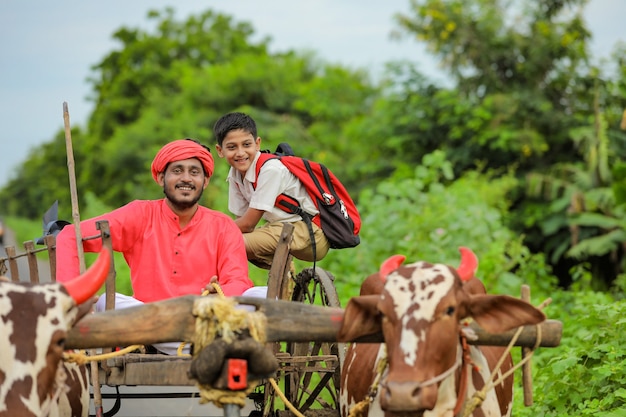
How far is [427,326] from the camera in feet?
12.9

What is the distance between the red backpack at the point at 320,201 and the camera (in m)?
6.27

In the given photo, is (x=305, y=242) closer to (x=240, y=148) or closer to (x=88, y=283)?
(x=240, y=148)

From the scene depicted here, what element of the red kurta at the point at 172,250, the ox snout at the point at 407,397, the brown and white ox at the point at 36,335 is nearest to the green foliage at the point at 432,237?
the red kurta at the point at 172,250

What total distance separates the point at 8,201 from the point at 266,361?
93.9 metres

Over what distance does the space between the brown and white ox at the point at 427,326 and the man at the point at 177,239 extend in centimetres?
143

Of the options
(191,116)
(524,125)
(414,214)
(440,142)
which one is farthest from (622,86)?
(191,116)

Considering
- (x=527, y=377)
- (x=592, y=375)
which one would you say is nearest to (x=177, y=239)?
(x=527, y=377)

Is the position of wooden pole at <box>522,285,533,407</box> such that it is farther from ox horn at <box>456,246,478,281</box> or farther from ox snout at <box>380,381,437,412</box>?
ox snout at <box>380,381,437,412</box>

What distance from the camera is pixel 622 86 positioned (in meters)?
15.7

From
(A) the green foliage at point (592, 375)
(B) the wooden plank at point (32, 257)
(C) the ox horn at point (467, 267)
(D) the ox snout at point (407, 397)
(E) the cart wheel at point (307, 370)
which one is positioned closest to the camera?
(D) the ox snout at point (407, 397)

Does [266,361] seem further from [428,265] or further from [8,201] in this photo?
[8,201]

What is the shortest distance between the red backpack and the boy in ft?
0.15

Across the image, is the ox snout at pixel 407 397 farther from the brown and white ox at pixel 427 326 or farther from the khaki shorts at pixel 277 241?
the khaki shorts at pixel 277 241

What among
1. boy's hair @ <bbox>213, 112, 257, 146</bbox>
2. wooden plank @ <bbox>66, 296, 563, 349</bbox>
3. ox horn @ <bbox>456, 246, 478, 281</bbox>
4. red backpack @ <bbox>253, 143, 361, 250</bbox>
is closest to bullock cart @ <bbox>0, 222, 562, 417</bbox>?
wooden plank @ <bbox>66, 296, 563, 349</bbox>
